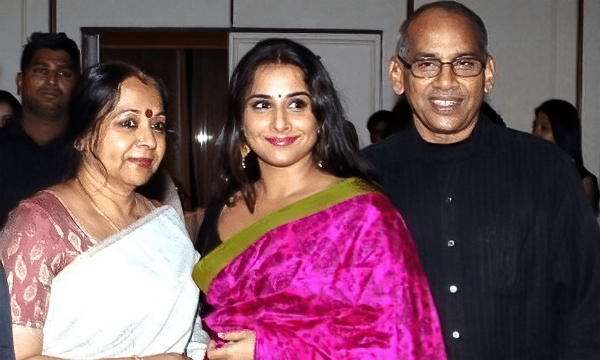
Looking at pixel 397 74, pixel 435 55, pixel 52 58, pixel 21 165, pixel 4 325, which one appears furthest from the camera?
pixel 52 58

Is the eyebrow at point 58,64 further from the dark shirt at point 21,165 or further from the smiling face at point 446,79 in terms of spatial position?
the smiling face at point 446,79

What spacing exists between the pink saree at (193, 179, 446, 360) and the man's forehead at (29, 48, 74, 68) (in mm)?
1887

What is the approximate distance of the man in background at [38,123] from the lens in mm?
2938

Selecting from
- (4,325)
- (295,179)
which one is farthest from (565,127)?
(4,325)

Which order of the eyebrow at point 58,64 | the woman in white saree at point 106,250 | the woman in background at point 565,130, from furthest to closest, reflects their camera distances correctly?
the woman in background at point 565,130 → the eyebrow at point 58,64 → the woman in white saree at point 106,250

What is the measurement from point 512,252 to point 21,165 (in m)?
2.04

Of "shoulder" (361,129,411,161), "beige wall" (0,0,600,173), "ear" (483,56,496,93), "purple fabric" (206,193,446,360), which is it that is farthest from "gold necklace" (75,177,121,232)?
"beige wall" (0,0,600,173)

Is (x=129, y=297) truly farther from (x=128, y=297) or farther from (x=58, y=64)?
(x=58, y=64)

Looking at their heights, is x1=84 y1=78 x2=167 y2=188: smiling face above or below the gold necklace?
above

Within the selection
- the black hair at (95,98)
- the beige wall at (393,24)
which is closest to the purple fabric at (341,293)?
the black hair at (95,98)

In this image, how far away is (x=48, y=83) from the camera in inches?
134

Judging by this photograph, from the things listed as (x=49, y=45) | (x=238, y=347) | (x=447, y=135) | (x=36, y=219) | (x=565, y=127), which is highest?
(x=49, y=45)

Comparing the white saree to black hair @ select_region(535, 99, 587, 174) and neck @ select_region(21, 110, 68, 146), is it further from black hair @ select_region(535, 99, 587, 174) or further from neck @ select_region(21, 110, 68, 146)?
black hair @ select_region(535, 99, 587, 174)

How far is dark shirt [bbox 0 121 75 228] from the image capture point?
114 inches
